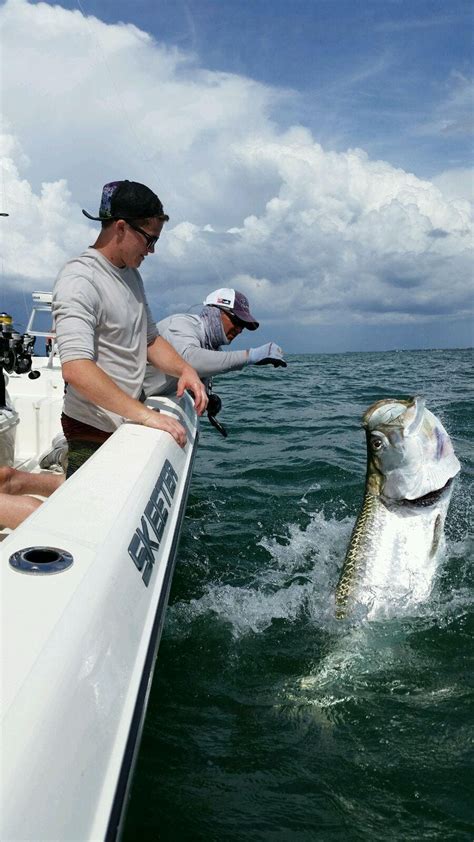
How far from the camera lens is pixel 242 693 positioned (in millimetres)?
3062

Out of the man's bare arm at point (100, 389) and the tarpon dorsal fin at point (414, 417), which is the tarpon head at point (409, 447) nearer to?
the tarpon dorsal fin at point (414, 417)

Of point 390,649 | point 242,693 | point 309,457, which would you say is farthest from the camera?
point 309,457

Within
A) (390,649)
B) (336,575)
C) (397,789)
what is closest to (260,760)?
(397,789)

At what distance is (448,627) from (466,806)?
4.26 feet

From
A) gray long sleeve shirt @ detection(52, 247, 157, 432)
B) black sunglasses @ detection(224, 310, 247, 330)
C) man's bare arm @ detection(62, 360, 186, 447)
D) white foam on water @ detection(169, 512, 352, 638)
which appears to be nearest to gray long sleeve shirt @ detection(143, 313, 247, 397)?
black sunglasses @ detection(224, 310, 247, 330)

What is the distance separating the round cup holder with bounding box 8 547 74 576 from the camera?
6.05 feet

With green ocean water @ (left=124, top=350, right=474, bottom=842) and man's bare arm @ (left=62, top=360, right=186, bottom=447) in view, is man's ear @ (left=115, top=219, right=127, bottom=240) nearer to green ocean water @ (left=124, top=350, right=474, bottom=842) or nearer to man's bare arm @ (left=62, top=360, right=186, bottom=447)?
man's bare arm @ (left=62, top=360, right=186, bottom=447)

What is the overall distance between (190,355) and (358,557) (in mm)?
2176

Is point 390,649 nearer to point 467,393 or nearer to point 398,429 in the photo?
point 398,429

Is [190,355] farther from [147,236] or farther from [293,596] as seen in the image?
[293,596]

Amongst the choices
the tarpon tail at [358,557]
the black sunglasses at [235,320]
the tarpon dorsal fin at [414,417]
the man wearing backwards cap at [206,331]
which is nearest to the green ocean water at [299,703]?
the tarpon tail at [358,557]

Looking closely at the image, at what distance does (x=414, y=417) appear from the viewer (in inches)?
123

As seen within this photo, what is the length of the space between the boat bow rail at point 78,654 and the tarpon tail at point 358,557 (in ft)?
3.39

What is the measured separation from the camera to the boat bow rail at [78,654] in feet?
4.29
